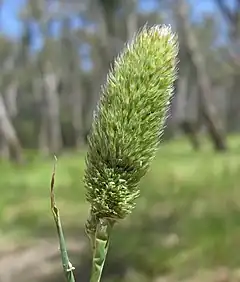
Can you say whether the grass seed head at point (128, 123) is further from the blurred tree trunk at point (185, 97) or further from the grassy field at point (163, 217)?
the blurred tree trunk at point (185, 97)

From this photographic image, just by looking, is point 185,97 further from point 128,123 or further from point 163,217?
point 128,123

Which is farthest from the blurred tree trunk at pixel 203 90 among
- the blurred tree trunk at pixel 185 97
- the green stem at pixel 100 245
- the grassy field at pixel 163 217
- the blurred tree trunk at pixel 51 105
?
the blurred tree trunk at pixel 51 105

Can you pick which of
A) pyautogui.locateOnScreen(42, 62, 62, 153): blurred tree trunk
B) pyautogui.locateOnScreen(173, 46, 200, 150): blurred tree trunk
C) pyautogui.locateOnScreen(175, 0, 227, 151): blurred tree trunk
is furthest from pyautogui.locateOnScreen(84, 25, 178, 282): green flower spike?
pyautogui.locateOnScreen(42, 62, 62, 153): blurred tree trunk

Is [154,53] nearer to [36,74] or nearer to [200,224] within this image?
[200,224]

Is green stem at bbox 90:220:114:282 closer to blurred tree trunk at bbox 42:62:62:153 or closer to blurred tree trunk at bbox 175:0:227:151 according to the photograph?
blurred tree trunk at bbox 175:0:227:151

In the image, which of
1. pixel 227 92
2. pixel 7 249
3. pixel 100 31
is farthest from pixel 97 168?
pixel 227 92

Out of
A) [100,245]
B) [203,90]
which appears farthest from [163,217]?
[203,90]

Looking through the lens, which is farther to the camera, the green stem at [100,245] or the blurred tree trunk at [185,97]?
the blurred tree trunk at [185,97]
